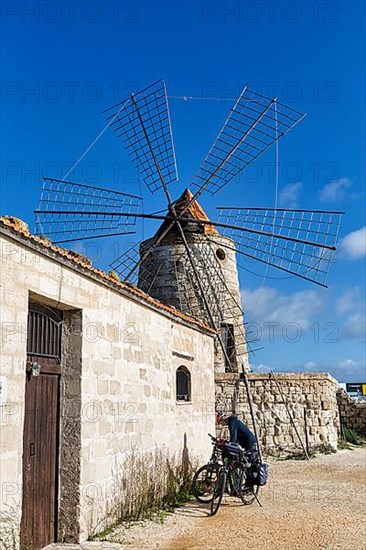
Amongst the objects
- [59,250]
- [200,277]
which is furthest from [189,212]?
[59,250]

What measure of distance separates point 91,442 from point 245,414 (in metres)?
9.54

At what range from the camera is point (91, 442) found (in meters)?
6.57

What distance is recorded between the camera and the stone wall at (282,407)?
610 inches

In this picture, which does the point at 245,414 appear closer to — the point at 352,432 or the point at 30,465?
the point at 352,432

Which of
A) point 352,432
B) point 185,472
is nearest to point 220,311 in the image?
point 352,432

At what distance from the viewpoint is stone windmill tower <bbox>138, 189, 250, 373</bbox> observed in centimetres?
1855

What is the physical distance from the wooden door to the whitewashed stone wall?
0.29m

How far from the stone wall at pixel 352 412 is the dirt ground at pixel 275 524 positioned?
34.9 ft

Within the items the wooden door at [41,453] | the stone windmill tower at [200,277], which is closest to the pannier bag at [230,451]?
the wooden door at [41,453]

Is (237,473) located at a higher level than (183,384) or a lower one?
lower

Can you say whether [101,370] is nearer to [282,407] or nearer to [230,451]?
[230,451]

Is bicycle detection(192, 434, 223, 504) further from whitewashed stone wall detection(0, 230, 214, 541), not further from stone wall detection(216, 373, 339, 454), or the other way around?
Answer: stone wall detection(216, 373, 339, 454)

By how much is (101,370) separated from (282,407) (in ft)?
32.3

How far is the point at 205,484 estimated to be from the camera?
29.7ft
